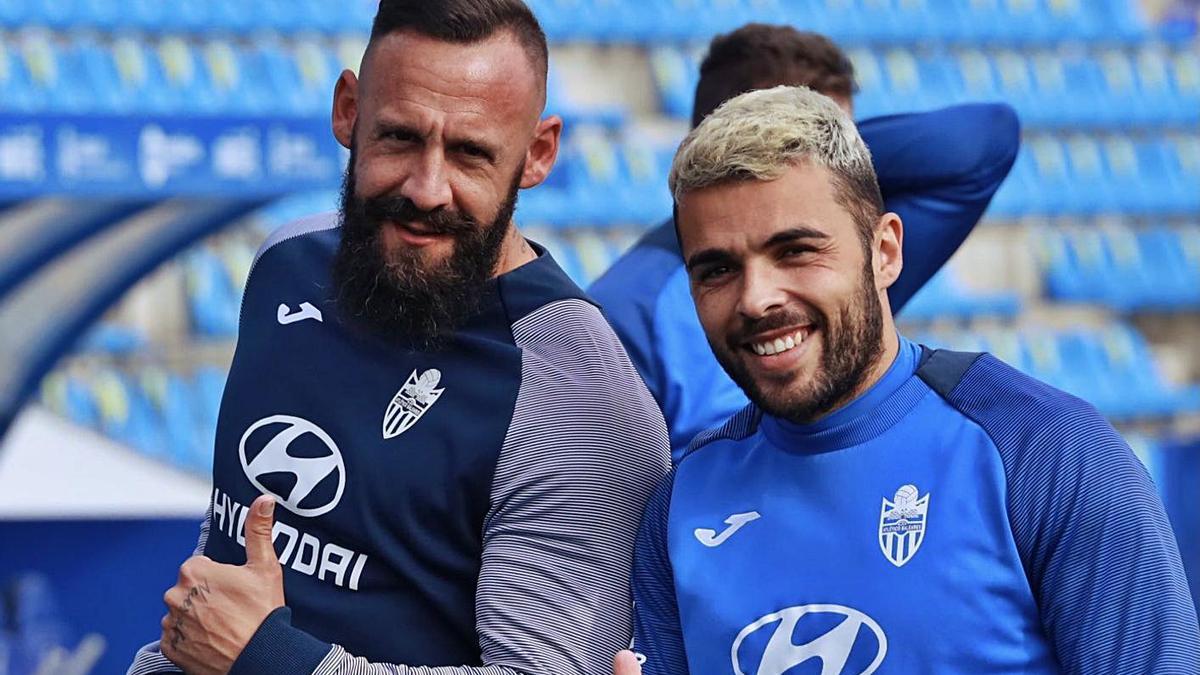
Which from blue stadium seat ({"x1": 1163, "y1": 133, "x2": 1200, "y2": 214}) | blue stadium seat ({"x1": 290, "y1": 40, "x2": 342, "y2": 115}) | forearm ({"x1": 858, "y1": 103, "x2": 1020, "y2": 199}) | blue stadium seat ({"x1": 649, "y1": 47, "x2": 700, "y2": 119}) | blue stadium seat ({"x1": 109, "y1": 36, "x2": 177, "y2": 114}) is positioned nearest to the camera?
forearm ({"x1": 858, "y1": 103, "x2": 1020, "y2": 199})

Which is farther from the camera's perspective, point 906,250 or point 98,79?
point 98,79

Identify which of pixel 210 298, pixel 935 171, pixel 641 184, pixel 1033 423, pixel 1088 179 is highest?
pixel 641 184

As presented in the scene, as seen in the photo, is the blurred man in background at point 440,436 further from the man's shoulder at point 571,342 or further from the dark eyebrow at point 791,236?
the dark eyebrow at point 791,236

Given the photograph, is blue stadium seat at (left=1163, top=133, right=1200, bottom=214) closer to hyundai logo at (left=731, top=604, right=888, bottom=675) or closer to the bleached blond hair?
the bleached blond hair

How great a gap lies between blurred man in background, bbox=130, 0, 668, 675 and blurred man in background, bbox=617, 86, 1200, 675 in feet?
0.34

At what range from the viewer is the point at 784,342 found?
1.89m

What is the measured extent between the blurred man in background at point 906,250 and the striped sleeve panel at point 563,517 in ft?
1.40

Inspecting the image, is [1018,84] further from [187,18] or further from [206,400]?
[206,400]

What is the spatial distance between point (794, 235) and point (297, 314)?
2.24 ft

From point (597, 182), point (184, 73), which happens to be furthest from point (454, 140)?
point (597, 182)

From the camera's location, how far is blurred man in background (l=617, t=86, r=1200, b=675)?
67.7 inches

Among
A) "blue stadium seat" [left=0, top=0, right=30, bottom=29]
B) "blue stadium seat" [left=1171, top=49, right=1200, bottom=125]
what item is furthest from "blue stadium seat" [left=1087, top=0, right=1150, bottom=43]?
"blue stadium seat" [left=0, top=0, right=30, bottom=29]

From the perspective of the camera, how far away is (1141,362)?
16578 mm

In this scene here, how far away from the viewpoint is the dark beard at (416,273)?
81.3 inches
